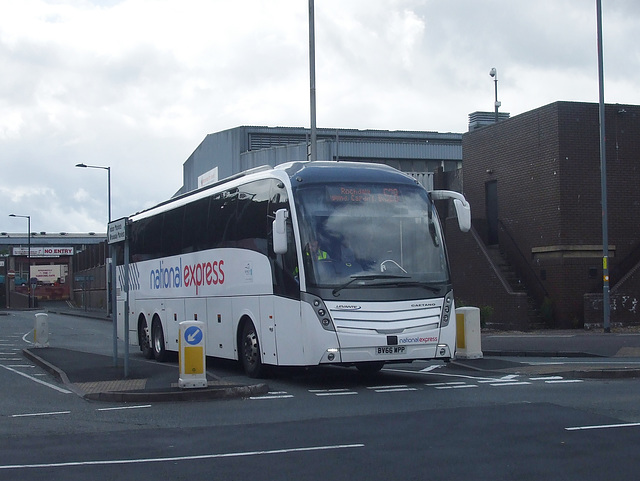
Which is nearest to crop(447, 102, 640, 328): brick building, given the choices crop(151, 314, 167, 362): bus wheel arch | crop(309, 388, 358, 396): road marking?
crop(151, 314, 167, 362): bus wheel arch

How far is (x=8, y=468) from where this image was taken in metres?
8.32

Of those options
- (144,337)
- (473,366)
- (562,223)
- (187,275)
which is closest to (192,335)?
(187,275)

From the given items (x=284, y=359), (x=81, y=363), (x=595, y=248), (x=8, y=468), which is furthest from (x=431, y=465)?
(x=595, y=248)

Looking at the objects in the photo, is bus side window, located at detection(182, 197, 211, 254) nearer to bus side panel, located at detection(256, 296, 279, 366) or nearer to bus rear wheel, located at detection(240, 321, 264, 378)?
bus rear wheel, located at detection(240, 321, 264, 378)

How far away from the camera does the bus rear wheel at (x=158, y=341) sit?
21531 millimetres

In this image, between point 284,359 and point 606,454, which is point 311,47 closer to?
point 284,359

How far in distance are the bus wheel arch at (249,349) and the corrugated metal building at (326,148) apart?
36.8 meters

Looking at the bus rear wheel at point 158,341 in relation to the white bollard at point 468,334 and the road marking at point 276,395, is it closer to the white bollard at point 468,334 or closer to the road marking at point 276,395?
the white bollard at point 468,334

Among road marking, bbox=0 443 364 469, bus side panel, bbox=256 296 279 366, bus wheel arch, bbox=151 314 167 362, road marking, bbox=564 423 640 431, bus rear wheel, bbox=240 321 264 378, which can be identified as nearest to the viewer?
road marking, bbox=0 443 364 469

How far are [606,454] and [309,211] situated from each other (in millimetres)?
7362

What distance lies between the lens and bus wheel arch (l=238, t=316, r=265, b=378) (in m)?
16.0

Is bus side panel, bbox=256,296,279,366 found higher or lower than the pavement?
higher

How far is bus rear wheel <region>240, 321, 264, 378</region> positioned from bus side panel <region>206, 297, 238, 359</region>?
0.42 meters

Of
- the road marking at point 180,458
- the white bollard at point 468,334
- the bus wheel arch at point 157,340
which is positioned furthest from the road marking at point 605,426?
the bus wheel arch at point 157,340
